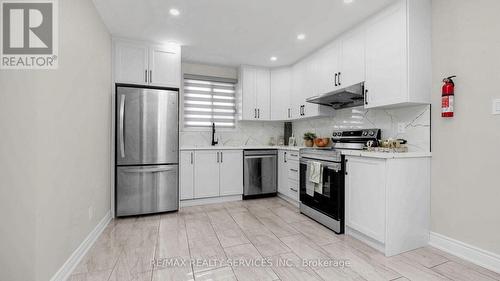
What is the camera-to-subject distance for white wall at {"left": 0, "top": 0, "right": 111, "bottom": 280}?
1394mm

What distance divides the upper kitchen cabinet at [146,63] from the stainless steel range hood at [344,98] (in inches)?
86.9

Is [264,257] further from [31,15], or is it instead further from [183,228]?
[31,15]

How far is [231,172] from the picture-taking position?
3898mm

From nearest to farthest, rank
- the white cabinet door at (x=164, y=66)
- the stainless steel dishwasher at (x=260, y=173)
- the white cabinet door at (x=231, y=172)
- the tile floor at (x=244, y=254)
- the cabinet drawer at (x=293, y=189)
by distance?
the tile floor at (x=244, y=254), the white cabinet door at (x=164, y=66), the cabinet drawer at (x=293, y=189), the white cabinet door at (x=231, y=172), the stainless steel dishwasher at (x=260, y=173)

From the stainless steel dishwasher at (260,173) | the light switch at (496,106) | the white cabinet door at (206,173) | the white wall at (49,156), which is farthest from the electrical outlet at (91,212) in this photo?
the light switch at (496,106)

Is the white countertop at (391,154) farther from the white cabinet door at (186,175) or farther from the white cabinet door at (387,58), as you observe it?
the white cabinet door at (186,175)

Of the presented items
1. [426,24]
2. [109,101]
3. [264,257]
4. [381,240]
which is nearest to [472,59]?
[426,24]

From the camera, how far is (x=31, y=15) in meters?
1.52

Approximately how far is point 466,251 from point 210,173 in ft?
10.4

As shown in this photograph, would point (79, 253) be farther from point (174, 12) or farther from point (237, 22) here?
point (237, 22)

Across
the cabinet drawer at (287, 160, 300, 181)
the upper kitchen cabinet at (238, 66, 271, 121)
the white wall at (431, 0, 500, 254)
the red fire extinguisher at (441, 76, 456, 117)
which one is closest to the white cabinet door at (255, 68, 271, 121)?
the upper kitchen cabinet at (238, 66, 271, 121)

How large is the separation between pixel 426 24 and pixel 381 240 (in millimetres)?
2212

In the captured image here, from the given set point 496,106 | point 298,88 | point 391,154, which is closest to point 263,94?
point 298,88

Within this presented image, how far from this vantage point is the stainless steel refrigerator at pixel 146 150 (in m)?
3.02
